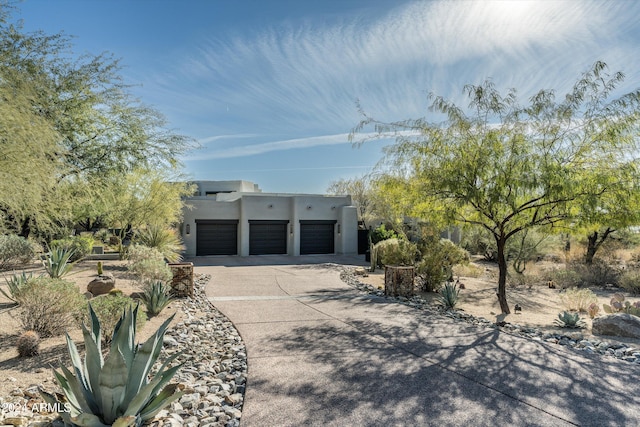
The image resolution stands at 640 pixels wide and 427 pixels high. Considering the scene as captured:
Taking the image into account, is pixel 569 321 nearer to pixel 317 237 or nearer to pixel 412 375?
pixel 412 375

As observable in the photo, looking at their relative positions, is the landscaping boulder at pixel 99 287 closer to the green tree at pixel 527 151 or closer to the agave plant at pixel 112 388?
the agave plant at pixel 112 388

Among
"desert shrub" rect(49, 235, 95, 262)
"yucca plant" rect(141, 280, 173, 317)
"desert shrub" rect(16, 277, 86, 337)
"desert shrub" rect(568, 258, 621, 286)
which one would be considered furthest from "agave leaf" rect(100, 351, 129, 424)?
"desert shrub" rect(568, 258, 621, 286)

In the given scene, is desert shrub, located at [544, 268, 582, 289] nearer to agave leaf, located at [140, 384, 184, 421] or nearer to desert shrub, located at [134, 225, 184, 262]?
desert shrub, located at [134, 225, 184, 262]

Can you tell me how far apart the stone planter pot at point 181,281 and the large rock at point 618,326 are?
9103 millimetres

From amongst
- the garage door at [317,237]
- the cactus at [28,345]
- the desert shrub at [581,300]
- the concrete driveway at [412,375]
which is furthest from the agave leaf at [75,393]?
the garage door at [317,237]

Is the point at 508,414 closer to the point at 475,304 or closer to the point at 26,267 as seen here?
the point at 475,304

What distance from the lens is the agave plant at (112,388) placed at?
336 centimetres

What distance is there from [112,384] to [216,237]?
19806 mm

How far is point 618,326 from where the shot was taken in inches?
308

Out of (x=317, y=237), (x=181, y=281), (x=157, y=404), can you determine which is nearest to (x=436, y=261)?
(x=181, y=281)

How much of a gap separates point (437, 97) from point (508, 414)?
736 cm

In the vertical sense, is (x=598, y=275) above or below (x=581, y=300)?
above

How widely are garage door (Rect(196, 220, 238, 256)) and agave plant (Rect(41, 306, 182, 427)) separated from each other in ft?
62.9

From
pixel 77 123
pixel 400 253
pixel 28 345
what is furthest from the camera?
pixel 400 253
